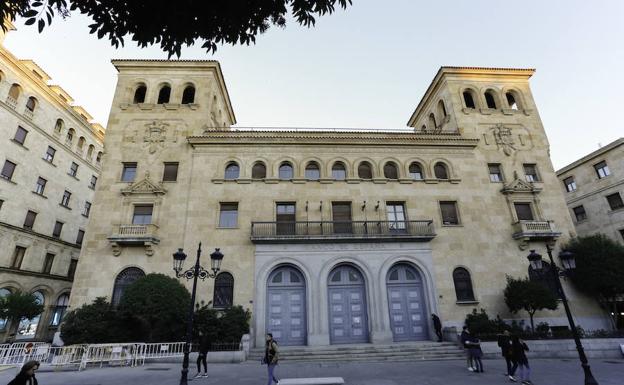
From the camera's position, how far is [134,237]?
18422 millimetres

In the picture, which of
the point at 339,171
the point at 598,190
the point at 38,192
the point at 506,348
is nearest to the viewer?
the point at 506,348

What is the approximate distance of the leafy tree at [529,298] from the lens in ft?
54.5

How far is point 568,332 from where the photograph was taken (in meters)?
16.3

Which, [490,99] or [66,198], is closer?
[490,99]

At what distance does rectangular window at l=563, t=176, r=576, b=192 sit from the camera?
1284 inches

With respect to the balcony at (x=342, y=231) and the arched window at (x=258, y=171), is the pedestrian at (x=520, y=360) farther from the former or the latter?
the arched window at (x=258, y=171)

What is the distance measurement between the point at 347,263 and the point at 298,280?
313 cm

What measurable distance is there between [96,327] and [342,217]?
14378mm

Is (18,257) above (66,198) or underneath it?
underneath

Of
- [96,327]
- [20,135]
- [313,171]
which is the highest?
[20,135]

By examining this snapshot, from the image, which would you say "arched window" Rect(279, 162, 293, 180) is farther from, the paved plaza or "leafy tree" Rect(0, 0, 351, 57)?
"leafy tree" Rect(0, 0, 351, 57)

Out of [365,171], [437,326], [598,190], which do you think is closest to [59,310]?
[365,171]

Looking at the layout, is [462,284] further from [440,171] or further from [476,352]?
[476,352]

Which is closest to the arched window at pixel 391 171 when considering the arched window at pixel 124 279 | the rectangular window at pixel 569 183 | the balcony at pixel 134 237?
the balcony at pixel 134 237
